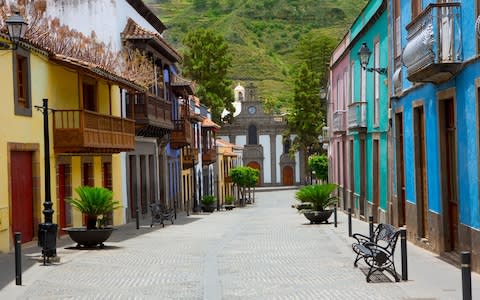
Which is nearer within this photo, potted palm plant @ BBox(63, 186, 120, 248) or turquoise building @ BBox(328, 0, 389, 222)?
potted palm plant @ BBox(63, 186, 120, 248)

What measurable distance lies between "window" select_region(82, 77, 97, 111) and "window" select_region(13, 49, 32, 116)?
5.36 metres

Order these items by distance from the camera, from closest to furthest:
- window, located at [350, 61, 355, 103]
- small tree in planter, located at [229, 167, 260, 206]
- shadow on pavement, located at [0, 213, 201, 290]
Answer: shadow on pavement, located at [0, 213, 201, 290]
window, located at [350, 61, 355, 103]
small tree in planter, located at [229, 167, 260, 206]

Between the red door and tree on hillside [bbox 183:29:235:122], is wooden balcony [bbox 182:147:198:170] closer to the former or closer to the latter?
tree on hillside [bbox 183:29:235:122]

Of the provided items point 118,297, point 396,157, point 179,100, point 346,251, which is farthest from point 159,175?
point 118,297

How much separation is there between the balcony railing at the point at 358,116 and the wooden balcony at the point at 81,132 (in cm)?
885

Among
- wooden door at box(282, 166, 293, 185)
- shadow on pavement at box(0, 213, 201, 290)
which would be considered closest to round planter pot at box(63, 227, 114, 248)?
shadow on pavement at box(0, 213, 201, 290)

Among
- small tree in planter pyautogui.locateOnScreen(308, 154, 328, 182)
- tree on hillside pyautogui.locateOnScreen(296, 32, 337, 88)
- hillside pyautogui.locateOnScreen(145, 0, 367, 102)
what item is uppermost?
hillside pyautogui.locateOnScreen(145, 0, 367, 102)

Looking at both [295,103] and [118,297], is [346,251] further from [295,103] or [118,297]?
[295,103]

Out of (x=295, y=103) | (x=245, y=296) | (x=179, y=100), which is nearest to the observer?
(x=245, y=296)

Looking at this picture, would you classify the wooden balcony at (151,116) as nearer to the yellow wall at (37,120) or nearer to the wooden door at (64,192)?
the yellow wall at (37,120)

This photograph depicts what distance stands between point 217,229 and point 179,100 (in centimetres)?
1702

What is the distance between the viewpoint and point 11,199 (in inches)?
719

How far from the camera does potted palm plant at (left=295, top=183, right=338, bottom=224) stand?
1043 inches

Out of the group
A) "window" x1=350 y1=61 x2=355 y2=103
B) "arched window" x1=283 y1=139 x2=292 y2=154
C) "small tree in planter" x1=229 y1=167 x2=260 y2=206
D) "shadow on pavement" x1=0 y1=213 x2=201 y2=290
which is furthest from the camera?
"arched window" x1=283 y1=139 x2=292 y2=154
